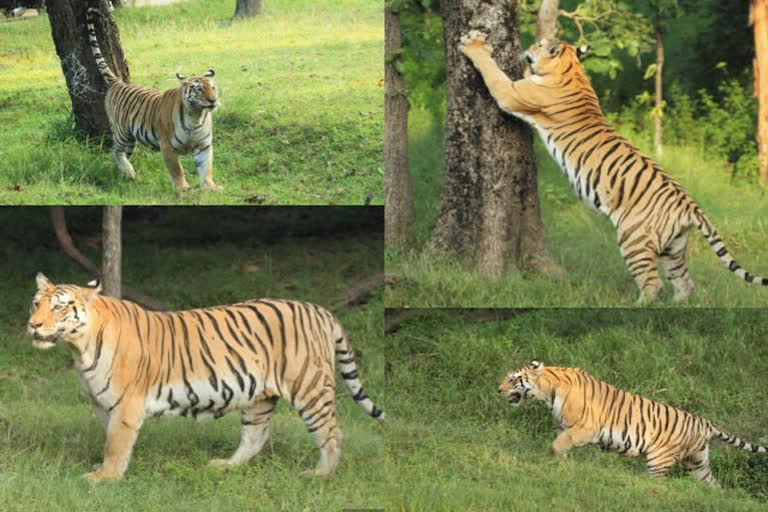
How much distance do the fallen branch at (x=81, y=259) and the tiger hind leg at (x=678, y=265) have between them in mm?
4647

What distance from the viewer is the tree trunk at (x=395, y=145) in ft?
34.5

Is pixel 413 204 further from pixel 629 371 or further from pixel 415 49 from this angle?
pixel 629 371

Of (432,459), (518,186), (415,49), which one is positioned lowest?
(432,459)

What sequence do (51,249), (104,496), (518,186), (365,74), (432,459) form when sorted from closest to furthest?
(104,496) < (432,459) < (518,186) < (365,74) < (51,249)

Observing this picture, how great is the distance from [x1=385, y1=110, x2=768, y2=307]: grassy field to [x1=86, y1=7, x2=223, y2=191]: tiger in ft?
5.40

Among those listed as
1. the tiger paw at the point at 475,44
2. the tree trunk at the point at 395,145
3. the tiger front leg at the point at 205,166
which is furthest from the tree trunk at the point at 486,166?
the tiger front leg at the point at 205,166

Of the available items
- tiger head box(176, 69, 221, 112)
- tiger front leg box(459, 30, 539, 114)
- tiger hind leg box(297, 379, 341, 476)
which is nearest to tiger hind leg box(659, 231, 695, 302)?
tiger front leg box(459, 30, 539, 114)

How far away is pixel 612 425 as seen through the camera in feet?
29.9

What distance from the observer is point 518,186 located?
980 cm

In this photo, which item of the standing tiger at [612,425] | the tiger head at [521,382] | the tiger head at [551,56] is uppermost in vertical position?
the tiger head at [551,56]

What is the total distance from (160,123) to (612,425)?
3.94 metres

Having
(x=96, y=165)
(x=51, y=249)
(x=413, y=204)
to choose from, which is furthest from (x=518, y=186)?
(x=51, y=249)

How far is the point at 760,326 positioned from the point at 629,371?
1167mm

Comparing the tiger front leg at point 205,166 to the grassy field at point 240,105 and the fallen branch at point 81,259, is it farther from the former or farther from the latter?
the fallen branch at point 81,259
